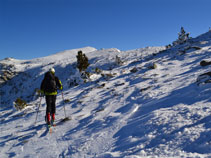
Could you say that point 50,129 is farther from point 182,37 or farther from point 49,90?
point 182,37

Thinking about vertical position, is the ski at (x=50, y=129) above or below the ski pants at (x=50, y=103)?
below

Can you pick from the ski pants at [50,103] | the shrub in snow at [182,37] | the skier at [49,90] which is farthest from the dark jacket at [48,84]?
the shrub in snow at [182,37]

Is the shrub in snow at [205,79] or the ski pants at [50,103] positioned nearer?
the shrub in snow at [205,79]

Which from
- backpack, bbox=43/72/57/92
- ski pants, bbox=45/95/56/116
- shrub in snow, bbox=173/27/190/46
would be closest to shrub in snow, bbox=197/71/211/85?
backpack, bbox=43/72/57/92

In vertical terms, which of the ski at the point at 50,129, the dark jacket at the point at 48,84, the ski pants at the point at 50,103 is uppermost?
the dark jacket at the point at 48,84

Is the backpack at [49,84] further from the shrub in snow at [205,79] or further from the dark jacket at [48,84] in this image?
the shrub in snow at [205,79]

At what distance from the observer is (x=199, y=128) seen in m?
2.87

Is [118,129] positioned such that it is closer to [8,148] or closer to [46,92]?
[46,92]

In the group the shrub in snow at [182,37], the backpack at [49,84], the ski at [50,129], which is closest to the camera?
the ski at [50,129]

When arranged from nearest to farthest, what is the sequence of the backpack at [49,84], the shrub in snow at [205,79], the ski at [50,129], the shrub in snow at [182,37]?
the ski at [50,129] < the shrub in snow at [205,79] < the backpack at [49,84] < the shrub in snow at [182,37]

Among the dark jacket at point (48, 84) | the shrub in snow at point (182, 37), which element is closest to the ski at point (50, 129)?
the dark jacket at point (48, 84)

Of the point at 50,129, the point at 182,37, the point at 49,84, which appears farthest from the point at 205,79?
the point at 182,37

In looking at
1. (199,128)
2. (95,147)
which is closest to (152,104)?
(199,128)

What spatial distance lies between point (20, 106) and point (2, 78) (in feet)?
144
